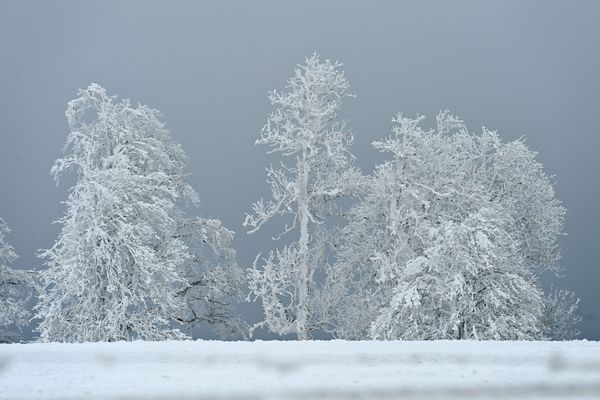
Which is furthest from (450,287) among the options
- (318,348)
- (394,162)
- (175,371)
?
(175,371)

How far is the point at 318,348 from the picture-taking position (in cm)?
743

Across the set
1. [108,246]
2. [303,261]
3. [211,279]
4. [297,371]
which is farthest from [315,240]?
[297,371]

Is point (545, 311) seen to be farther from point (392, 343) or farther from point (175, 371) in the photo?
point (175, 371)

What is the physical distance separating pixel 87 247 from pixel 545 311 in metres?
18.3

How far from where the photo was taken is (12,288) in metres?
23.8

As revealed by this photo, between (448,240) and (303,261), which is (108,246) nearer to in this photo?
(303,261)

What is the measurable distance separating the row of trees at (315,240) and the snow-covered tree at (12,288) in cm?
8

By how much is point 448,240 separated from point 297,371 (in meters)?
12.6

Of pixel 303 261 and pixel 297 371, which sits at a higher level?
pixel 303 261

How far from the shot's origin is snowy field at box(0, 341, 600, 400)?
5.73m

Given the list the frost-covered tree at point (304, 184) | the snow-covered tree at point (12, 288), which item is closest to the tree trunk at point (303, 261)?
the frost-covered tree at point (304, 184)

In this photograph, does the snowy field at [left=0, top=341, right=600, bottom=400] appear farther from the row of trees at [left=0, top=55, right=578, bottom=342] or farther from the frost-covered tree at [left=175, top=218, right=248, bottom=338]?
the frost-covered tree at [left=175, top=218, right=248, bottom=338]

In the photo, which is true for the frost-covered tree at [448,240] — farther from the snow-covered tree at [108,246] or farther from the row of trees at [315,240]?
the snow-covered tree at [108,246]

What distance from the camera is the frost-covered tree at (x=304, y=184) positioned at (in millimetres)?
20453
